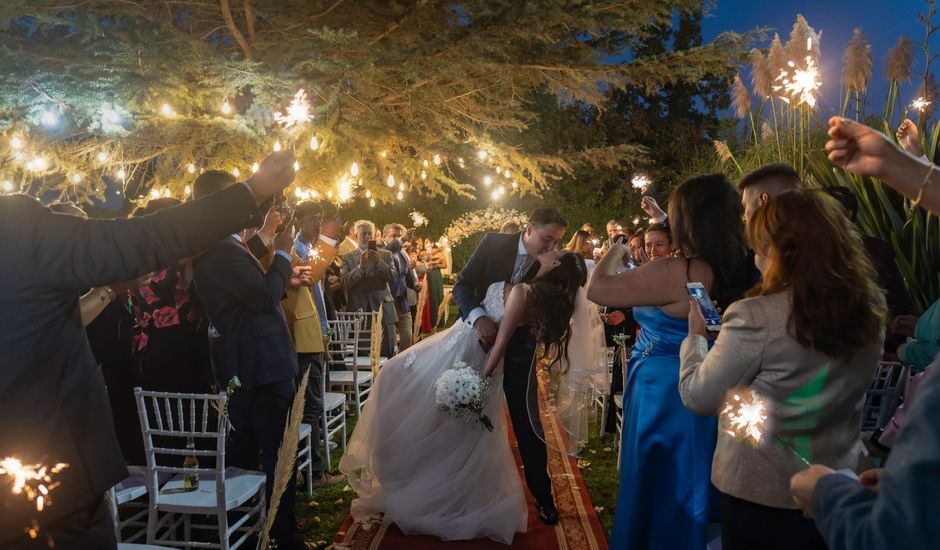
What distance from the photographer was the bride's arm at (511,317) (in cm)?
407

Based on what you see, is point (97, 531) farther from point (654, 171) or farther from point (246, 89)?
point (654, 171)

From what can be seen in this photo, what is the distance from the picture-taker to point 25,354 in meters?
1.51

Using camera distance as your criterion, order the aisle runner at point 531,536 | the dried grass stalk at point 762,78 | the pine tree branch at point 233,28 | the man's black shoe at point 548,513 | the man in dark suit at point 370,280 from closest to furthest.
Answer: the aisle runner at point 531,536
the man's black shoe at point 548,513
the dried grass stalk at point 762,78
the pine tree branch at point 233,28
the man in dark suit at point 370,280

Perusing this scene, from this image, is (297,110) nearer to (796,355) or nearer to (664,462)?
(796,355)

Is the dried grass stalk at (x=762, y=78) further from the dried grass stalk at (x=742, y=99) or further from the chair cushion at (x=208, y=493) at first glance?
the chair cushion at (x=208, y=493)

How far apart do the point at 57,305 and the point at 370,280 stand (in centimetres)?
682

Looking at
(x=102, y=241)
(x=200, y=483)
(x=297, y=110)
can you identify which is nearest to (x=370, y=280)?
Result: (x=200, y=483)

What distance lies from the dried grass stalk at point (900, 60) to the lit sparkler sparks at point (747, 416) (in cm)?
639

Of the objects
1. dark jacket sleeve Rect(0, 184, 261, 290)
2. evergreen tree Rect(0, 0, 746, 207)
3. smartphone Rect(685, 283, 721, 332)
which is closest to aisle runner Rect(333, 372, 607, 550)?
smartphone Rect(685, 283, 721, 332)

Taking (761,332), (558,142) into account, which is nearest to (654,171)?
(558,142)

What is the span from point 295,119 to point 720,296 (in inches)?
71.7

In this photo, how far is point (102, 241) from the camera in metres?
1.51

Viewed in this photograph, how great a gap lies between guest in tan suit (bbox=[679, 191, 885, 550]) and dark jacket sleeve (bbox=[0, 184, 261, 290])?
1542mm

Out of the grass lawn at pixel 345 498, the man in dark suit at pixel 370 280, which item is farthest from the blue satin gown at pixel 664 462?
the man in dark suit at pixel 370 280
